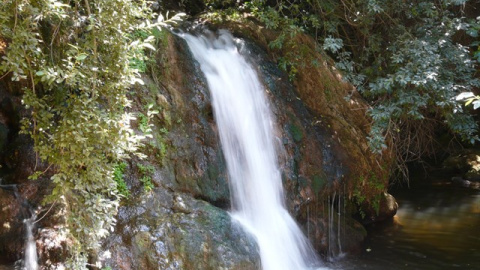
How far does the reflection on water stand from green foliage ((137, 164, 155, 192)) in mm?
3454

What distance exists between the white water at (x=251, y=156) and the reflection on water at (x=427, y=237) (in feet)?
3.81

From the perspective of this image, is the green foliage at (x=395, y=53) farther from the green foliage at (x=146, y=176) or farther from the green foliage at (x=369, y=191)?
the green foliage at (x=146, y=176)

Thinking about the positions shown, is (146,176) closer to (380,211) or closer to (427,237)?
(380,211)

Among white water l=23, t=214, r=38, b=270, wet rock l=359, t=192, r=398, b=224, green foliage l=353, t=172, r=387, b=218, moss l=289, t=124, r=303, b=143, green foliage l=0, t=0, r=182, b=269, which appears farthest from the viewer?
wet rock l=359, t=192, r=398, b=224

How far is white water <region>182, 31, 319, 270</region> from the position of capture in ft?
20.7

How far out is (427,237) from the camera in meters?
8.20

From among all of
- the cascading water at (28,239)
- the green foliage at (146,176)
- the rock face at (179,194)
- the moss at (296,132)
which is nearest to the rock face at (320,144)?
the moss at (296,132)

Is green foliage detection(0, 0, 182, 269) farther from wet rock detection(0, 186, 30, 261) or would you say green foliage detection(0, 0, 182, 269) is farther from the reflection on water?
the reflection on water

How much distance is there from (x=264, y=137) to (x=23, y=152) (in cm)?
366

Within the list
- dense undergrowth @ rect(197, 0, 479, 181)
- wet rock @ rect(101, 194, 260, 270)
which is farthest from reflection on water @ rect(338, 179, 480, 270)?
wet rock @ rect(101, 194, 260, 270)

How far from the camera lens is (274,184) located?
6.94m

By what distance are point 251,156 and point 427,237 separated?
13.0 ft

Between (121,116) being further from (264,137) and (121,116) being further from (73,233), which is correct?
(264,137)

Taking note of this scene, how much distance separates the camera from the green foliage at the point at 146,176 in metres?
5.22
